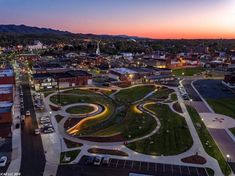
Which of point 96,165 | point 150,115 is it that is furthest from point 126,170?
point 150,115

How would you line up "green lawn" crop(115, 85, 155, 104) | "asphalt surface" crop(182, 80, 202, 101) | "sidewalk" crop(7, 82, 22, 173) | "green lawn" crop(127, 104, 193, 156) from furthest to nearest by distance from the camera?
"asphalt surface" crop(182, 80, 202, 101), "green lawn" crop(115, 85, 155, 104), "green lawn" crop(127, 104, 193, 156), "sidewalk" crop(7, 82, 22, 173)

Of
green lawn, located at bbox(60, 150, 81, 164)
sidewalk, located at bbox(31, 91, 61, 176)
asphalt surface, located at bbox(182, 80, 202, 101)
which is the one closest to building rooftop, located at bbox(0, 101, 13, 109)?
sidewalk, located at bbox(31, 91, 61, 176)

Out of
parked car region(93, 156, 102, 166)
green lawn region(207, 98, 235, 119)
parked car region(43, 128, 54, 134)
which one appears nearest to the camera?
parked car region(93, 156, 102, 166)

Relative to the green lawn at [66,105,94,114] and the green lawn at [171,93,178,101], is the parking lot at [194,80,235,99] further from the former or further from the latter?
the green lawn at [66,105,94,114]

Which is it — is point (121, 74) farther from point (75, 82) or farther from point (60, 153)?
point (60, 153)

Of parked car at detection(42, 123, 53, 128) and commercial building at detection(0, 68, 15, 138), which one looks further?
parked car at detection(42, 123, 53, 128)

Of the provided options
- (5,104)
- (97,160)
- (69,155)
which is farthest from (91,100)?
(97,160)

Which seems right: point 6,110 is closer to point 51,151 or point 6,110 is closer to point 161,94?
point 51,151
